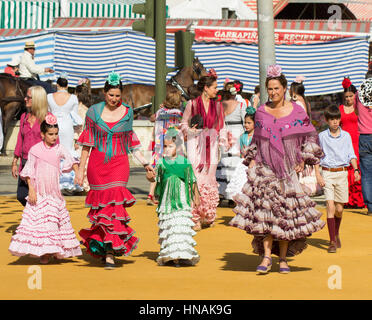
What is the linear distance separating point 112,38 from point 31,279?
55.0 ft

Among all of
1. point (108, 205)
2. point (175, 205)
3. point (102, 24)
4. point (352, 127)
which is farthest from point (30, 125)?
point (102, 24)

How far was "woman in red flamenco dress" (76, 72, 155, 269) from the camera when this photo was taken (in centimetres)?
959

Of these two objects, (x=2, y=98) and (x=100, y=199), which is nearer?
(x=100, y=199)

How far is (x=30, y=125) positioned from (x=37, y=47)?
1356 cm

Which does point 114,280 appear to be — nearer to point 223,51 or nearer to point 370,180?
point 370,180

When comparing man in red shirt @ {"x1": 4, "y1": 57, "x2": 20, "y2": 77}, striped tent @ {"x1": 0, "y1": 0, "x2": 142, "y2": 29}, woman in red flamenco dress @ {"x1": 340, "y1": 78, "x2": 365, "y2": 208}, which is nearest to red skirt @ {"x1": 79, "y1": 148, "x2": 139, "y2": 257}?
woman in red flamenco dress @ {"x1": 340, "y1": 78, "x2": 365, "y2": 208}

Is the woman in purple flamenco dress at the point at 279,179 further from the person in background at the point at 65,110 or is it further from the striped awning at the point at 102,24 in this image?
the striped awning at the point at 102,24

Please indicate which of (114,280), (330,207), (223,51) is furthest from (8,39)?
(114,280)

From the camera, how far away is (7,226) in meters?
12.8

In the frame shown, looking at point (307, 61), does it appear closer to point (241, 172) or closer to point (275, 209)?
point (241, 172)

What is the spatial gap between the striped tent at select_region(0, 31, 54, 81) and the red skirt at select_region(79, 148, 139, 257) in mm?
15082

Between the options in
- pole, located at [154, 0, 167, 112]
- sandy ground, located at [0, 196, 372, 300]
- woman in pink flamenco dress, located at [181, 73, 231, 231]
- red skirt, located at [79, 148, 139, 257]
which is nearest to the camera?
sandy ground, located at [0, 196, 372, 300]

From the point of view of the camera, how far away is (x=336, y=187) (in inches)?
441

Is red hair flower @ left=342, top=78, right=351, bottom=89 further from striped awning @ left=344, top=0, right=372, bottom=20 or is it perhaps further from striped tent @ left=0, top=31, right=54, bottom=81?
striped awning @ left=344, top=0, right=372, bottom=20
